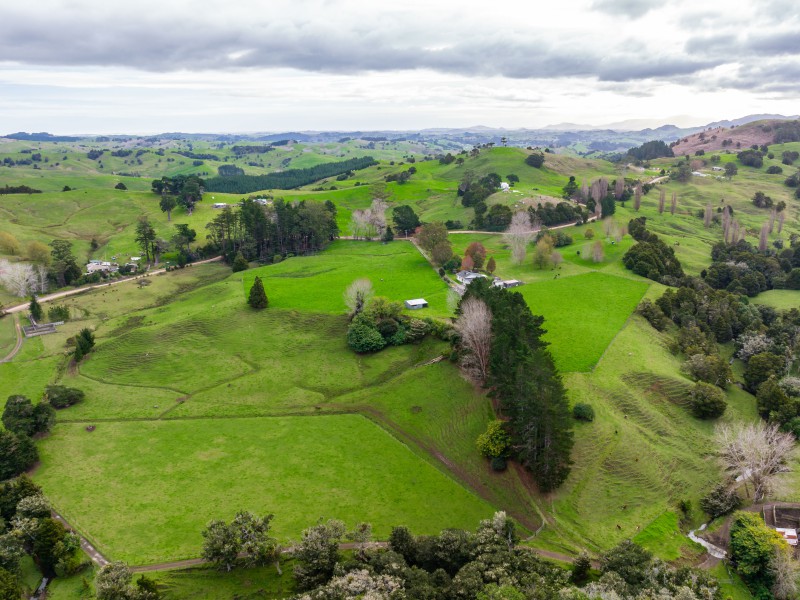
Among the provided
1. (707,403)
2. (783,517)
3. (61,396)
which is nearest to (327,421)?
(61,396)

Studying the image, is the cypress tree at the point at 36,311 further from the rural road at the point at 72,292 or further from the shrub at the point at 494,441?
the shrub at the point at 494,441

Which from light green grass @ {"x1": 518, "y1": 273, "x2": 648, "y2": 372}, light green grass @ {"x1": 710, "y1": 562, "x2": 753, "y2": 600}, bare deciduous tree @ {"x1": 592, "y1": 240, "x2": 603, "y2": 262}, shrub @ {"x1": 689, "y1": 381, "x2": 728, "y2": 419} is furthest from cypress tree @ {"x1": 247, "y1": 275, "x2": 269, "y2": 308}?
light green grass @ {"x1": 710, "y1": 562, "x2": 753, "y2": 600}

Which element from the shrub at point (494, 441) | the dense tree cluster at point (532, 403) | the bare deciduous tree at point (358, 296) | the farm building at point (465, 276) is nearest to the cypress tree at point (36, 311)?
the bare deciduous tree at point (358, 296)

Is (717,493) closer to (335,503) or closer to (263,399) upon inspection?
(335,503)

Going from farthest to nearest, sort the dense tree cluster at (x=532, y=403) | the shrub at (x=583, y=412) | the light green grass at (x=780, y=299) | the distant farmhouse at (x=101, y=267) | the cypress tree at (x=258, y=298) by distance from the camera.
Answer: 1. the distant farmhouse at (x=101, y=267)
2. the light green grass at (x=780, y=299)
3. the cypress tree at (x=258, y=298)
4. the shrub at (x=583, y=412)
5. the dense tree cluster at (x=532, y=403)

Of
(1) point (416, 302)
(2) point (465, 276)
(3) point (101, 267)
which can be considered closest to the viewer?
(1) point (416, 302)

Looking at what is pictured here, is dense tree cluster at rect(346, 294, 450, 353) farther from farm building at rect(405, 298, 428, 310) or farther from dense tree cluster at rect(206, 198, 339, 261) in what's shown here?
dense tree cluster at rect(206, 198, 339, 261)

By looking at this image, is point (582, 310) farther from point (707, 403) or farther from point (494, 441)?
point (494, 441)
